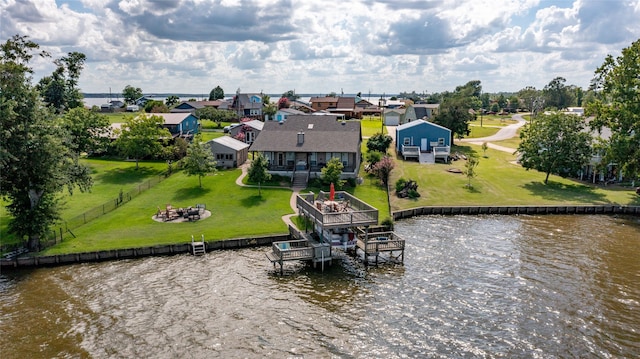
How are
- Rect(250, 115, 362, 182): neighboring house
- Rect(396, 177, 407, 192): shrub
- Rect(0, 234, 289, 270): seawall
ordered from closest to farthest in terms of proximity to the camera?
Rect(0, 234, 289, 270): seawall → Rect(396, 177, 407, 192): shrub → Rect(250, 115, 362, 182): neighboring house

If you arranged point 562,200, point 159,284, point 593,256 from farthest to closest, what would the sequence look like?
point 562,200 → point 593,256 → point 159,284

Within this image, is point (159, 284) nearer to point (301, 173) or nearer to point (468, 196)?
point (301, 173)

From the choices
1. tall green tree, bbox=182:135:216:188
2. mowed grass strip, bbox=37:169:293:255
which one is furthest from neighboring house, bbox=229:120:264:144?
tall green tree, bbox=182:135:216:188

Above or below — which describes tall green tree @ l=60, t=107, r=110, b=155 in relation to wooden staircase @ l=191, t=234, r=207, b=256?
above

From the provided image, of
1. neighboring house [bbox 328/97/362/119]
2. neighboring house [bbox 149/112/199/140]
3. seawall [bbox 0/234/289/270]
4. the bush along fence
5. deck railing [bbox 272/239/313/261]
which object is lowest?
seawall [bbox 0/234/289/270]

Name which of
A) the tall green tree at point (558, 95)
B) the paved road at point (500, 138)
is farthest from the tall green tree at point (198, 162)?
the tall green tree at point (558, 95)

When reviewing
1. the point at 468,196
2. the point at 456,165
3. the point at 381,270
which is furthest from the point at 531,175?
the point at 381,270

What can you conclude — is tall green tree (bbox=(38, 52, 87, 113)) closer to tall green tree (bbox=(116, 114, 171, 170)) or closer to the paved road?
tall green tree (bbox=(116, 114, 171, 170))
